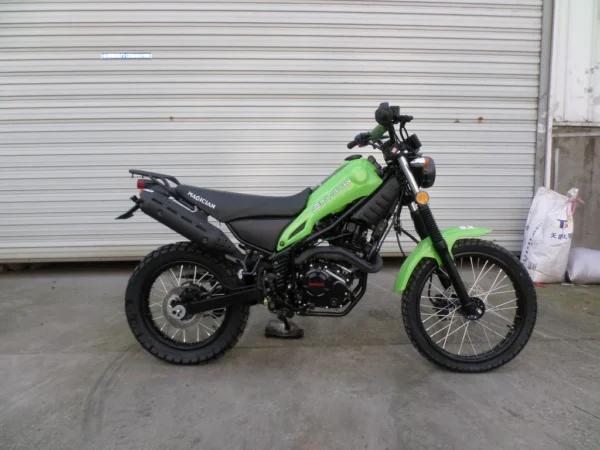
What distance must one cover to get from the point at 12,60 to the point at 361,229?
4.12m

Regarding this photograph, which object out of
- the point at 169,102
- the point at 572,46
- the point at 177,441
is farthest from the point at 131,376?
the point at 572,46

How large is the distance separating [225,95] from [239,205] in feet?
7.55

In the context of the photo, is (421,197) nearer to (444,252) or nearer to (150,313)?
(444,252)

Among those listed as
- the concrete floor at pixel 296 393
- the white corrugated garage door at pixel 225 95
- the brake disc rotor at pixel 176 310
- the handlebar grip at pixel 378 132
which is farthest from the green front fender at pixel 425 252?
the white corrugated garage door at pixel 225 95

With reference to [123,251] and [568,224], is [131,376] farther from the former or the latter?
[568,224]

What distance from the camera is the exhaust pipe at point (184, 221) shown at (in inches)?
98.2

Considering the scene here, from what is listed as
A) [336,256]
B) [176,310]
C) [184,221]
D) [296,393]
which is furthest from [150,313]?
[336,256]

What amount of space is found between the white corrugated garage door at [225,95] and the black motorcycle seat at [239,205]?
6.57ft

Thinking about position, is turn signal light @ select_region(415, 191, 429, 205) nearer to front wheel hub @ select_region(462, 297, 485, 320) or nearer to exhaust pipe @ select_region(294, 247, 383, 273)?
exhaust pipe @ select_region(294, 247, 383, 273)

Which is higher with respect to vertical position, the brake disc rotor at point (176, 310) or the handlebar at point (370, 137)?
the handlebar at point (370, 137)

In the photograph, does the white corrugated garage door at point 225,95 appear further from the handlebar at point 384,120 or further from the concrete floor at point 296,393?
the handlebar at point 384,120

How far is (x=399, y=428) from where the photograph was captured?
2.05 metres

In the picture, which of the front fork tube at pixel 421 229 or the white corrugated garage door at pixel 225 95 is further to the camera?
the white corrugated garage door at pixel 225 95

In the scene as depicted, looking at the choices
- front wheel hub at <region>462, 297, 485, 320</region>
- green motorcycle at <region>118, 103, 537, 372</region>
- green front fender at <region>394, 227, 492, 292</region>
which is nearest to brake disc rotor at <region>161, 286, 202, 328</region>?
green motorcycle at <region>118, 103, 537, 372</region>
